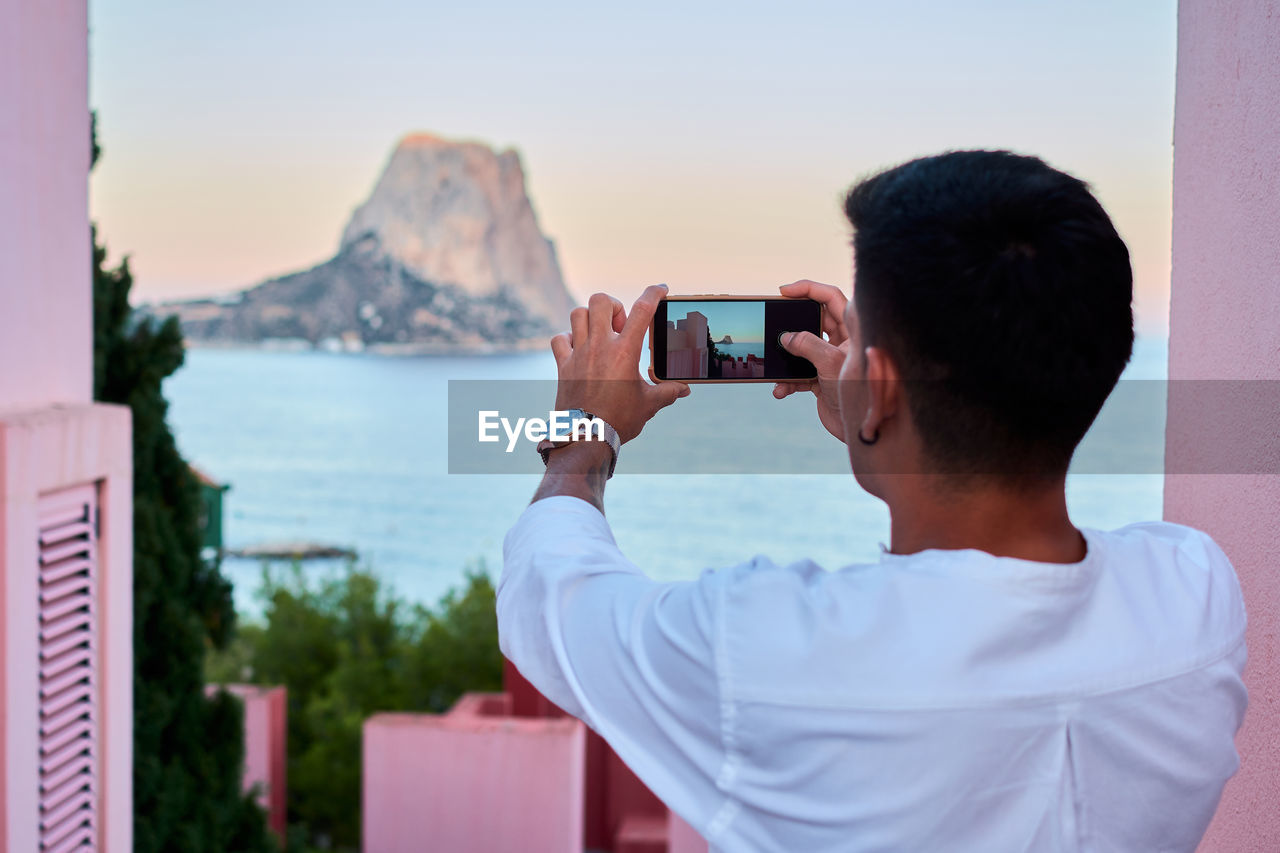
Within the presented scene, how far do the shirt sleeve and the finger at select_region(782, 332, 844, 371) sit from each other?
1.05ft

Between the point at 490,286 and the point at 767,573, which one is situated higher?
the point at 490,286

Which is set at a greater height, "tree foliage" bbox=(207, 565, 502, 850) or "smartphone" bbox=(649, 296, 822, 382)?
"smartphone" bbox=(649, 296, 822, 382)

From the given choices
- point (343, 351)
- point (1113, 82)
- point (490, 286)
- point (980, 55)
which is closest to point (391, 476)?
point (343, 351)

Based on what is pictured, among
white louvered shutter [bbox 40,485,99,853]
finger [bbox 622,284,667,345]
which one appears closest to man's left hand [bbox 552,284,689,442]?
finger [bbox 622,284,667,345]

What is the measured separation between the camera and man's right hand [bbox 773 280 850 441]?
41.4 inches

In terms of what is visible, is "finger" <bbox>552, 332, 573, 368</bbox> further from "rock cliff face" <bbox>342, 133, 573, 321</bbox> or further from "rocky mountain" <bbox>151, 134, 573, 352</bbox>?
"rock cliff face" <bbox>342, 133, 573, 321</bbox>

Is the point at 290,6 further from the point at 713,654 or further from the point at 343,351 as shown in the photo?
the point at 713,654

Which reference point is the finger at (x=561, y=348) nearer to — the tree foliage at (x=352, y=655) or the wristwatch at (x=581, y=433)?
the wristwatch at (x=581, y=433)

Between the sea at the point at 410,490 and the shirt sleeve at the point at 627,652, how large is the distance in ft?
74.3

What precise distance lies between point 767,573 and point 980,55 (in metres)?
37.3

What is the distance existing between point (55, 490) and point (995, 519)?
1911mm

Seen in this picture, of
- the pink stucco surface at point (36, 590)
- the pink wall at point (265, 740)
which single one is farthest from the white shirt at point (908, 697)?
the pink wall at point (265, 740)

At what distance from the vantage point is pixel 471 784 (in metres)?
5.78

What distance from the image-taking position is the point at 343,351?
1729 inches
